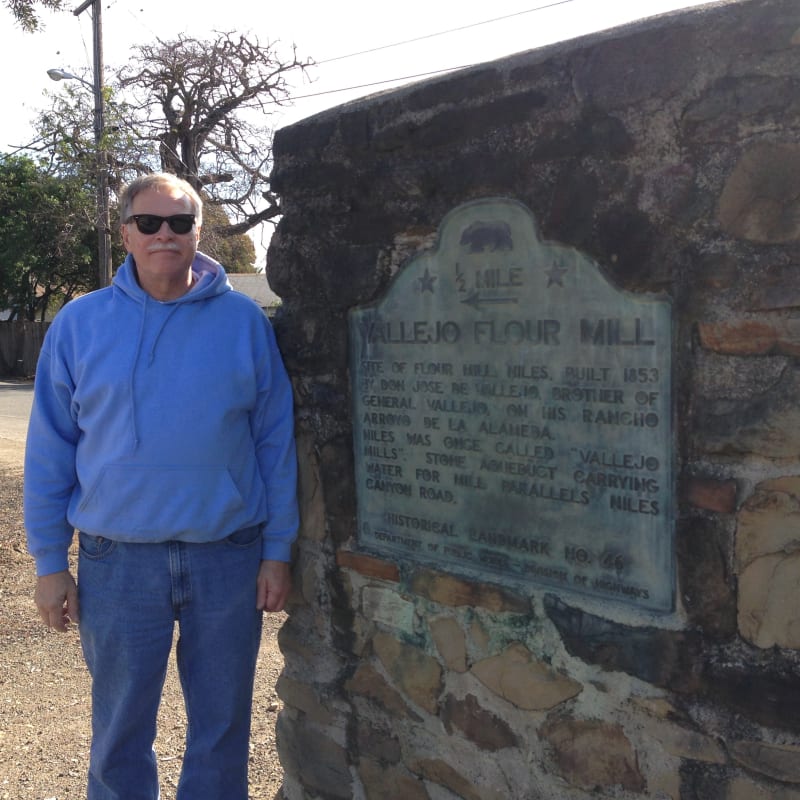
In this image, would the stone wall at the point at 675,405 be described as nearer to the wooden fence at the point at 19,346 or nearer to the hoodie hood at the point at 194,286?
the hoodie hood at the point at 194,286

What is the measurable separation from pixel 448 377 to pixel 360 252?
1.45 ft

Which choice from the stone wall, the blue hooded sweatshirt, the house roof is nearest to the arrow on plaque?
the stone wall

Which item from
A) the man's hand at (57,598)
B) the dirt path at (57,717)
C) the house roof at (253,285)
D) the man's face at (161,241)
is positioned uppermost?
the house roof at (253,285)

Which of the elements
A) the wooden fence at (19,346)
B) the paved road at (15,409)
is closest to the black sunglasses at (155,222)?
the paved road at (15,409)

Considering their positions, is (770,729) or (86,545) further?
(86,545)

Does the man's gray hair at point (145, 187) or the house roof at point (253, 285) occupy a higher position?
the house roof at point (253, 285)

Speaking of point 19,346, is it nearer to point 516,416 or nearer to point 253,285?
point 253,285

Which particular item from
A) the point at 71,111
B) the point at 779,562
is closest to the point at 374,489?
the point at 779,562

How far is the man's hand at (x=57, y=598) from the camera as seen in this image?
6.94 feet

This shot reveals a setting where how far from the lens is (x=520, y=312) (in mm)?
1787

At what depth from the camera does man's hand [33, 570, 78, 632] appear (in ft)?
6.94

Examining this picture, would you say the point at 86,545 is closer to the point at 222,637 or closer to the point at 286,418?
the point at 222,637

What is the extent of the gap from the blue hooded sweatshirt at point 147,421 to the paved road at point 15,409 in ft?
22.3

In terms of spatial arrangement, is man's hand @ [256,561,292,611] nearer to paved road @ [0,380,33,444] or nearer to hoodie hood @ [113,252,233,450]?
hoodie hood @ [113,252,233,450]
